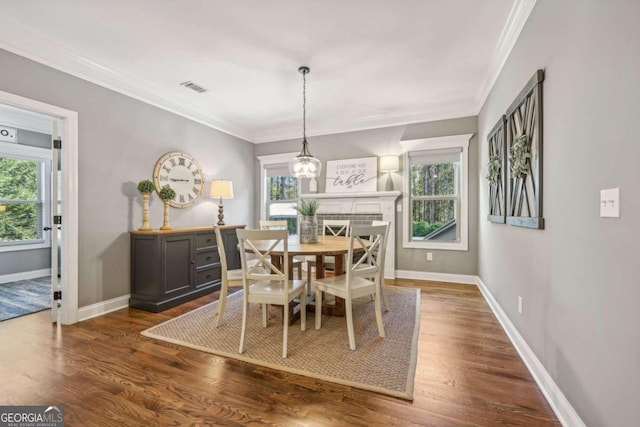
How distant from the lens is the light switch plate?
1084 millimetres

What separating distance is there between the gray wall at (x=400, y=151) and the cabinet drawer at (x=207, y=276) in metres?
2.18

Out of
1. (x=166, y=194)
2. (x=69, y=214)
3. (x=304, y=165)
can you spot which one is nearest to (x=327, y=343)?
(x=304, y=165)

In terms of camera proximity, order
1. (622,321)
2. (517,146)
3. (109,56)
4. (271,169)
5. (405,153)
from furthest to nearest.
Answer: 1. (271,169)
2. (405,153)
3. (109,56)
4. (517,146)
5. (622,321)

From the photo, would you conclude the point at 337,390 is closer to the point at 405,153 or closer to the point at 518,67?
the point at 518,67

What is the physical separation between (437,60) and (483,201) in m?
1.85

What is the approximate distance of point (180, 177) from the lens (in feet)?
13.0

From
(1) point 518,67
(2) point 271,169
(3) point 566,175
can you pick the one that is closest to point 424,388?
(3) point 566,175

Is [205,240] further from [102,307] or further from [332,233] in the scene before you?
[332,233]

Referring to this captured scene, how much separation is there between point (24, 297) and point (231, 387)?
144 inches

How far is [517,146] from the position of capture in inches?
83.4

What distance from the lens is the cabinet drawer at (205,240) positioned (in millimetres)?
3621

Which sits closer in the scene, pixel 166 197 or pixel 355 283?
pixel 355 283

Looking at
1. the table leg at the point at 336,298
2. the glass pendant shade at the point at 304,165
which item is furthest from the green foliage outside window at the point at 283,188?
the table leg at the point at 336,298

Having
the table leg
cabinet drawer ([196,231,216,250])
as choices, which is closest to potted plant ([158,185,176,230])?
cabinet drawer ([196,231,216,250])
